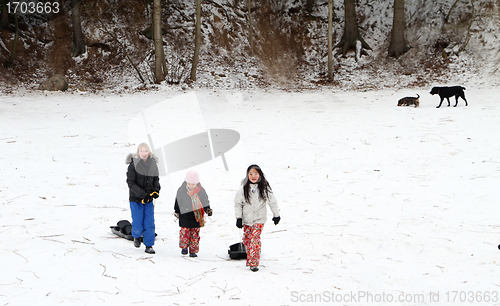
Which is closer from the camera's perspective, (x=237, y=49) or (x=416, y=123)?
(x=416, y=123)

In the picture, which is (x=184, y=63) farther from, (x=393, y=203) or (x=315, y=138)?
(x=393, y=203)

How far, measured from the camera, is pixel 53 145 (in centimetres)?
992

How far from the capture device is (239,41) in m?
24.3

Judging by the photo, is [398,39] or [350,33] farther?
[350,33]

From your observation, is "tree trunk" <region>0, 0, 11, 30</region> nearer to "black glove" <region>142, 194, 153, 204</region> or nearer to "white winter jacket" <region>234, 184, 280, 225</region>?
"black glove" <region>142, 194, 153, 204</region>

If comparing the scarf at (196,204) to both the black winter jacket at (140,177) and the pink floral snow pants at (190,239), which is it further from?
the black winter jacket at (140,177)

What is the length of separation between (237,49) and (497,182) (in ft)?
60.1

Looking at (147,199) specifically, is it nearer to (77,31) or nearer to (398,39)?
(77,31)

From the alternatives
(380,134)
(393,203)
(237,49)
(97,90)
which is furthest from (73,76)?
(393,203)

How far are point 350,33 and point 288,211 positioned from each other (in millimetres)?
18171

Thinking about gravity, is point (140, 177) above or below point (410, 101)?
below

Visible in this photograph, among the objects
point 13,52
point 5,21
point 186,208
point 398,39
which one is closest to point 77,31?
point 13,52

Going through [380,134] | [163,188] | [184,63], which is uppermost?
[184,63]

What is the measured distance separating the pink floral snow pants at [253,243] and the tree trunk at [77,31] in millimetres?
20291
